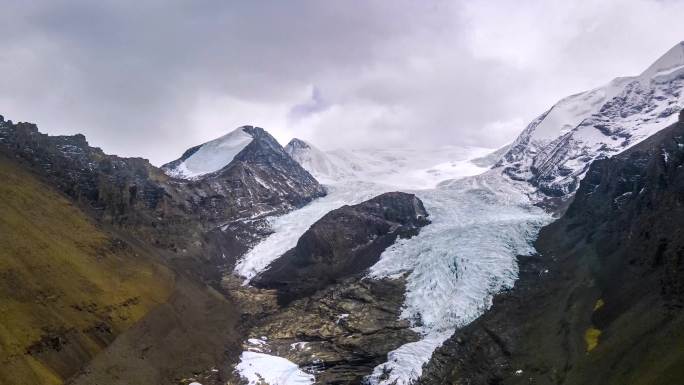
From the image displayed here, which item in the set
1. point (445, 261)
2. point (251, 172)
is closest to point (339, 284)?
point (445, 261)

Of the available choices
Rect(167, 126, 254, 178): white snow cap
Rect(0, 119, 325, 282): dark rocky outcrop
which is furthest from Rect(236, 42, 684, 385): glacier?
Rect(167, 126, 254, 178): white snow cap

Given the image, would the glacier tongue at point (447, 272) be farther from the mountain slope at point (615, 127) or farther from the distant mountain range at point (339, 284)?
the mountain slope at point (615, 127)

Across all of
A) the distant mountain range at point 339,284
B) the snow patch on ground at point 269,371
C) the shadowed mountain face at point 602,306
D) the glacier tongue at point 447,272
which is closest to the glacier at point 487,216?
the glacier tongue at point 447,272

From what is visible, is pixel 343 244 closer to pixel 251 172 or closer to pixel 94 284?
pixel 94 284

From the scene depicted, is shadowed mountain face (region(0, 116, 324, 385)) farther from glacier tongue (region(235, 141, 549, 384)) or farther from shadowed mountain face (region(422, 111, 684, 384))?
Result: shadowed mountain face (region(422, 111, 684, 384))

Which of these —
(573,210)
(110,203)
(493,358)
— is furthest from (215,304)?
(573,210)

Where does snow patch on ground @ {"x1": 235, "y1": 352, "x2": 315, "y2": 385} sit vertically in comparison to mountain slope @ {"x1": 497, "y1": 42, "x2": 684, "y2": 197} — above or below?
below

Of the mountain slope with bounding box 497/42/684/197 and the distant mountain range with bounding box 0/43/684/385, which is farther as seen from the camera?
the mountain slope with bounding box 497/42/684/197
